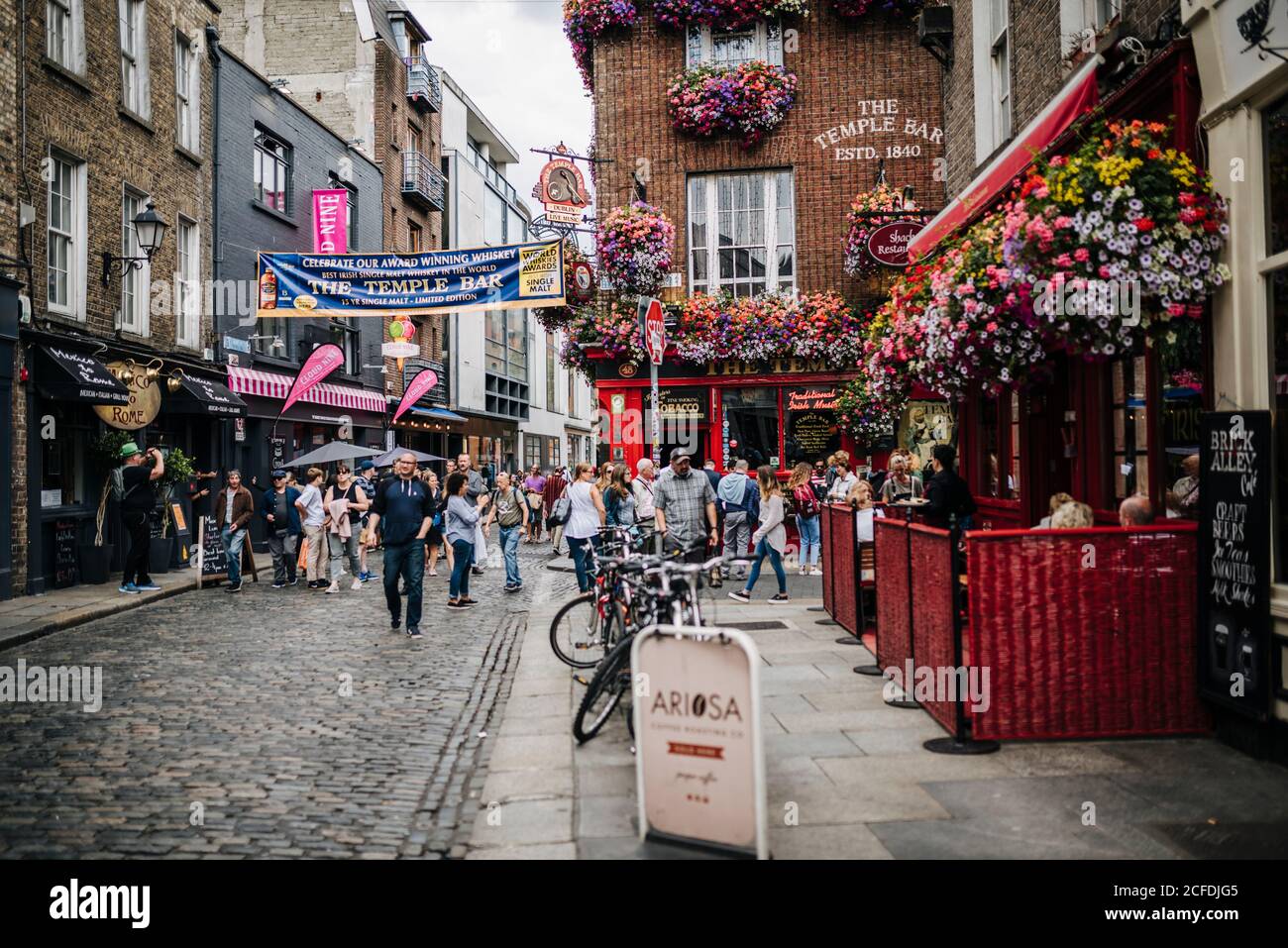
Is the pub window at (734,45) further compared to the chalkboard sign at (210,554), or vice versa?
the pub window at (734,45)

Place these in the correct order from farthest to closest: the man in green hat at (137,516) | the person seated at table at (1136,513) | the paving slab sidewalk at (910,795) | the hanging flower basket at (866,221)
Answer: the hanging flower basket at (866,221) < the man in green hat at (137,516) < the person seated at table at (1136,513) < the paving slab sidewalk at (910,795)

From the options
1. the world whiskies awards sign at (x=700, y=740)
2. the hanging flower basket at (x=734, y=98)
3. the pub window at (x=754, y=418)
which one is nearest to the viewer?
the world whiskies awards sign at (x=700, y=740)

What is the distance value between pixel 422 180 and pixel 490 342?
457 inches

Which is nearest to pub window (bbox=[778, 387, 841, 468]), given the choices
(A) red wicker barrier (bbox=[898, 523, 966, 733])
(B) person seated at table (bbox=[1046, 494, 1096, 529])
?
(B) person seated at table (bbox=[1046, 494, 1096, 529])

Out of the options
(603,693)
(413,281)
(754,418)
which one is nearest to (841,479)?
(754,418)

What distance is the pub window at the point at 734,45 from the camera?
18453 millimetres

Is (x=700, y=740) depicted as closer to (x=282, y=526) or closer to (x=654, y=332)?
(x=654, y=332)

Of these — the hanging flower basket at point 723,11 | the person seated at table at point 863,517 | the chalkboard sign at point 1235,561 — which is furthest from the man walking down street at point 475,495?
the chalkboard sign at point 1235,561

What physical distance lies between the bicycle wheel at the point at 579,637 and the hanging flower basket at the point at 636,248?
33.0 ft

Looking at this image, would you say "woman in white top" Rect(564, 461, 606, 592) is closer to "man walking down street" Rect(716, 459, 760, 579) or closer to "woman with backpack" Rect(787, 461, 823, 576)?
"man walking down street" Rect(716, 459, 760, 579)

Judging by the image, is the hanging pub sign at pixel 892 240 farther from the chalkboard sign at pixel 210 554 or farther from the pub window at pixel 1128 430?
the chalkboard sign at pixel 210 554

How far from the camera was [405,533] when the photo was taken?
1094 centimetres

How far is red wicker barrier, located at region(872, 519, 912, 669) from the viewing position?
7.08m
